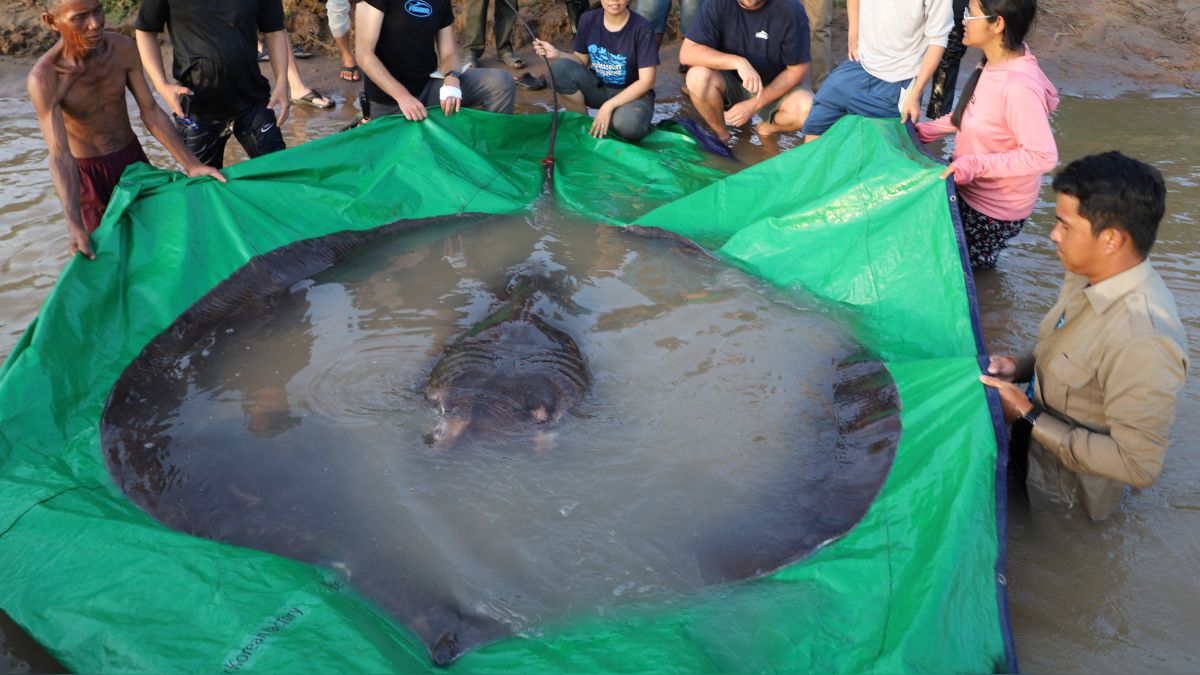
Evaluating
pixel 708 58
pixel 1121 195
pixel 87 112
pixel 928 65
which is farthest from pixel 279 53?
pixel 1121 195

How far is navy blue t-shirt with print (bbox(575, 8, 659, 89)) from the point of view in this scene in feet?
18.1

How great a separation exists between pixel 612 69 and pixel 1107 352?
4.04 meters

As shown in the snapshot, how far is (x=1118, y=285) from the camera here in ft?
8.04

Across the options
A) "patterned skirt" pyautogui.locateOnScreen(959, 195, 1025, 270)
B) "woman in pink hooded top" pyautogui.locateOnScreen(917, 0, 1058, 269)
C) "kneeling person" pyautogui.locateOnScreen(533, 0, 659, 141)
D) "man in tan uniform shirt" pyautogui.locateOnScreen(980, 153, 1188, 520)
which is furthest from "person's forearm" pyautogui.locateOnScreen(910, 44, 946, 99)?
"man in tan uniform shirt" pyautogui.locateOnScreen(980, 153, 1188, 520)

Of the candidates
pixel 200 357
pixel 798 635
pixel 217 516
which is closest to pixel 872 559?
pixel 798 635

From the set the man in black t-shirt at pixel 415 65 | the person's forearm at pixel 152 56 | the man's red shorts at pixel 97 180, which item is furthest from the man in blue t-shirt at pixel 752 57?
the man's red shorts at pixel 97 180

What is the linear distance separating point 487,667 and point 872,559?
1070mm

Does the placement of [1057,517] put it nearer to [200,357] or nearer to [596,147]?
[200,357]

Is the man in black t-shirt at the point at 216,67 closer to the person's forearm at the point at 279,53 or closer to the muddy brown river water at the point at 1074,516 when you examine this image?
the person's forearm at the point at 279,53

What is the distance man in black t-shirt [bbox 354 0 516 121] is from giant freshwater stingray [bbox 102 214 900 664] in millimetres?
2121

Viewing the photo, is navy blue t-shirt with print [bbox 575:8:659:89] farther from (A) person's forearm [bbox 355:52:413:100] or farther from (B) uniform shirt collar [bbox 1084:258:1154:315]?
(B) uniform shirt collar [bbox 1084:258:1154:315]

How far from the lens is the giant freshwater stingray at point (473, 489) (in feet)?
7.30

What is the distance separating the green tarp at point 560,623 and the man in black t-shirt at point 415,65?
616 mm

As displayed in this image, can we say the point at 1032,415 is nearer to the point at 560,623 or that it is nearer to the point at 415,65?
the point at 560,623
